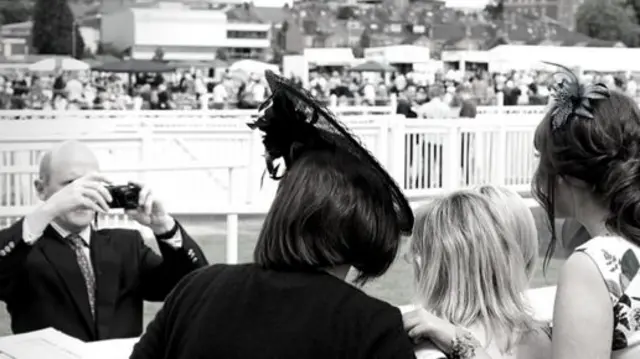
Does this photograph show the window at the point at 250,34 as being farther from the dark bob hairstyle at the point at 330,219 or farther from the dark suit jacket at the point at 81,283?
the dark bob hairstyle at the point at 330,219

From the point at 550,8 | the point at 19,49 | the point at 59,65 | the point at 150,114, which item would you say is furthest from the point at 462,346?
the point at 550,8

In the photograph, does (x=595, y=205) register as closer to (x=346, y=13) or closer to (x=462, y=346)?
(x=462, y=346)

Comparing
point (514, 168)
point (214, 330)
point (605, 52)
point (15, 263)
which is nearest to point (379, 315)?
point (214, 330)

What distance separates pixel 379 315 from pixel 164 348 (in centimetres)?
29

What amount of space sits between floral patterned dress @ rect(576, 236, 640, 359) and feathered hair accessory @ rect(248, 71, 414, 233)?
0.33 metres

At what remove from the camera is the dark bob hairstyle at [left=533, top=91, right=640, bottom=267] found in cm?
160

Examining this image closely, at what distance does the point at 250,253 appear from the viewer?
7.30 m

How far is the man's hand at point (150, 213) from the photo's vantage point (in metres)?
2.10

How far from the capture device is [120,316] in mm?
2414

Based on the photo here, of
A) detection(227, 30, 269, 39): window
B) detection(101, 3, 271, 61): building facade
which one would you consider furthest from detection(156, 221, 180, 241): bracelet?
detection(227, 30, 269, 39): window

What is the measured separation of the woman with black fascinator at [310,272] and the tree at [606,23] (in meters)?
17.3


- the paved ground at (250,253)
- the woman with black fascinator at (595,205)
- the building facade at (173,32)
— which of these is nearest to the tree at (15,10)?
the building facade at (173,32)

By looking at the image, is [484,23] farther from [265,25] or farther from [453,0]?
[265,25]

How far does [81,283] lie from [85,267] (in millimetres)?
35
